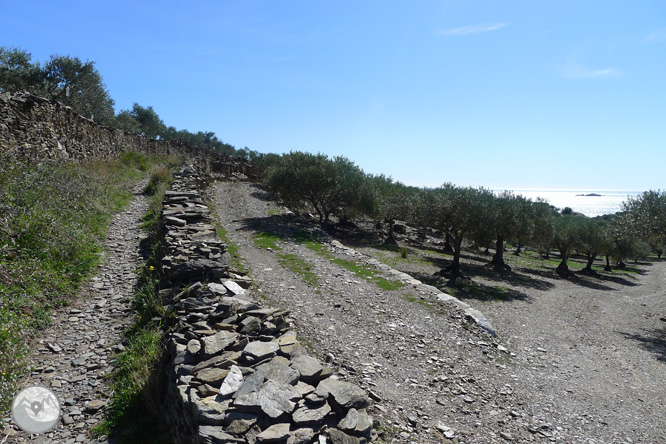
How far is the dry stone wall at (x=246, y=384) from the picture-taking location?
430 centimetres

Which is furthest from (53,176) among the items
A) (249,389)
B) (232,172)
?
(232,172)

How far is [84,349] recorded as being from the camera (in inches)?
274

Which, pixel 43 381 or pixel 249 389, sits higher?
pixel 249 389

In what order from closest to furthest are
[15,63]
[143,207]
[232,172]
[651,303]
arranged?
[143,207], [651,303], [15,63], [232,172]

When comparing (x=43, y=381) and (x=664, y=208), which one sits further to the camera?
(x=664, y=208)

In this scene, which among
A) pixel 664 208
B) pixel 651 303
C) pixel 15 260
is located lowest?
pixel 651 303

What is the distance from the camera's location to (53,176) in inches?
552

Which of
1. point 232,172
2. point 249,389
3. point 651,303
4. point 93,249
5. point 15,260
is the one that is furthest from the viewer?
point 232,172

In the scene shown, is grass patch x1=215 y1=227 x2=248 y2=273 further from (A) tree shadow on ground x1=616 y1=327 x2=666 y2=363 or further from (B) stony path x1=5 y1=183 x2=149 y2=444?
(A) tree shadow on ground x1=616 y1=327 x2=666 y2=363

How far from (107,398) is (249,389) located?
9.60 ft

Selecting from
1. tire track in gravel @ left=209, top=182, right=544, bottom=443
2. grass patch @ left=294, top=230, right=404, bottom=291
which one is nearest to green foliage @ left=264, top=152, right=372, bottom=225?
grass patch @ left=294, top=230, right=404, bottom=291

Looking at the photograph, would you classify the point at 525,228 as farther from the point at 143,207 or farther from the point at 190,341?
the point at 190,341

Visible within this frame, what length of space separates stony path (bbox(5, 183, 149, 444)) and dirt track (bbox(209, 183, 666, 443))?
4.07 m

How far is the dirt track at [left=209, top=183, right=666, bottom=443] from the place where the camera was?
7000 millimetres
